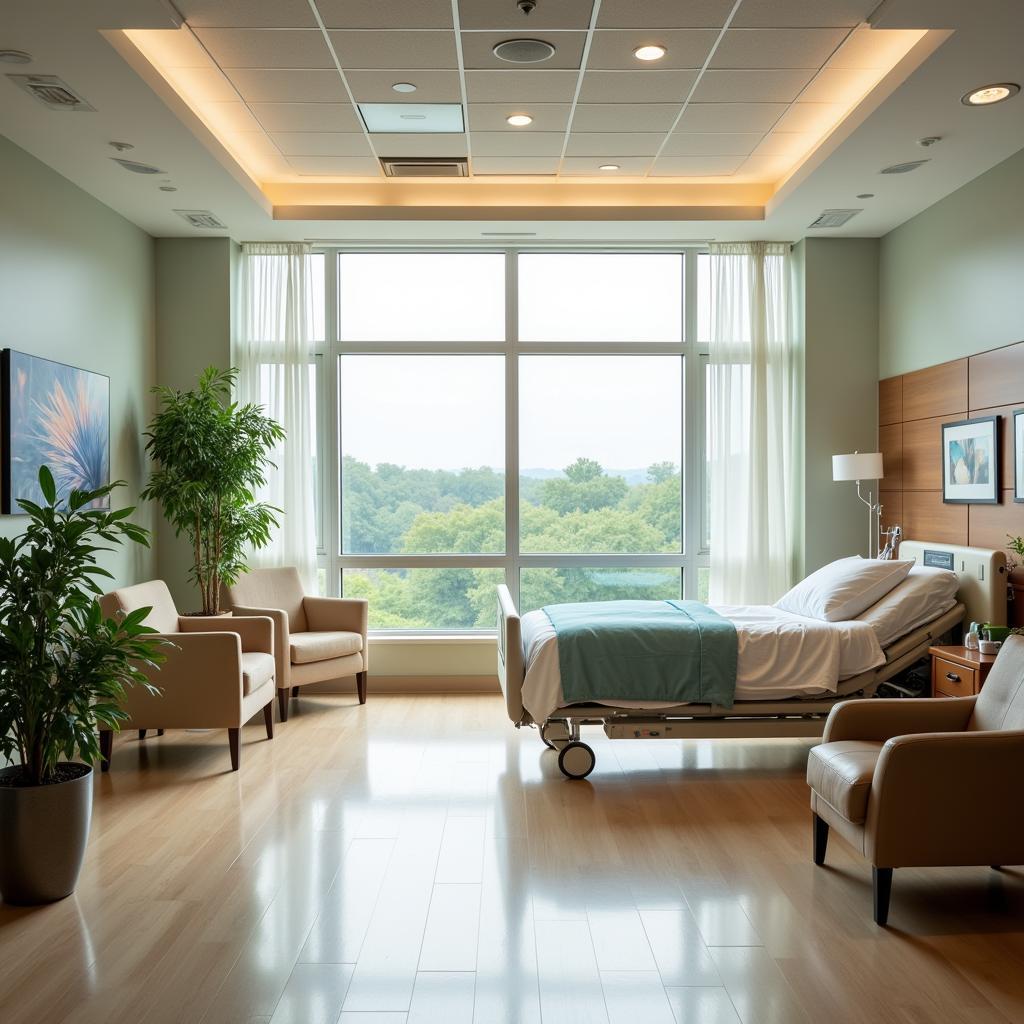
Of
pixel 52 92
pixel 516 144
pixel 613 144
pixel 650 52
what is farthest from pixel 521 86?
pixel 52 92

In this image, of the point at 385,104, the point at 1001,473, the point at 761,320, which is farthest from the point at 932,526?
the point at 385,104

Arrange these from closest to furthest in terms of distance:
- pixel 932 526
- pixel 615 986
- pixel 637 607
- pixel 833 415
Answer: pixel 615 986, pixel 637 607, pixel 932 526, pixel 833 415

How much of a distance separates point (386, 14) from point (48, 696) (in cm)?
299

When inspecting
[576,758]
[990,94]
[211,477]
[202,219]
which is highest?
[202,219]

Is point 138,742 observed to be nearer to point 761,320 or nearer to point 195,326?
point 195,326

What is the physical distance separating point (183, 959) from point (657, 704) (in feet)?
8.30

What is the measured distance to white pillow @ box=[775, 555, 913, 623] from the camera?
5125 mm

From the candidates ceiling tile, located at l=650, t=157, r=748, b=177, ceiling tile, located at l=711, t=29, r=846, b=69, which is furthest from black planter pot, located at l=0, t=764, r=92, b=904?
ceiling tile, located at l=650, t=157, r=748, b=177

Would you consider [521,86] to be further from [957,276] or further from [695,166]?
[957,276]

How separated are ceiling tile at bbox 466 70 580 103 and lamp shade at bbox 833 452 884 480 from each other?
9.50 ft

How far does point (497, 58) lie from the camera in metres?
4.32

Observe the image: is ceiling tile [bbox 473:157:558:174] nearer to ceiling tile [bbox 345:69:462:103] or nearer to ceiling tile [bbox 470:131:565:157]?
ceiling tile [bbox 470:131:565:157]

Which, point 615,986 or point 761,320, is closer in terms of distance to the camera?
point 615,986

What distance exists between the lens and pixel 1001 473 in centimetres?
498
